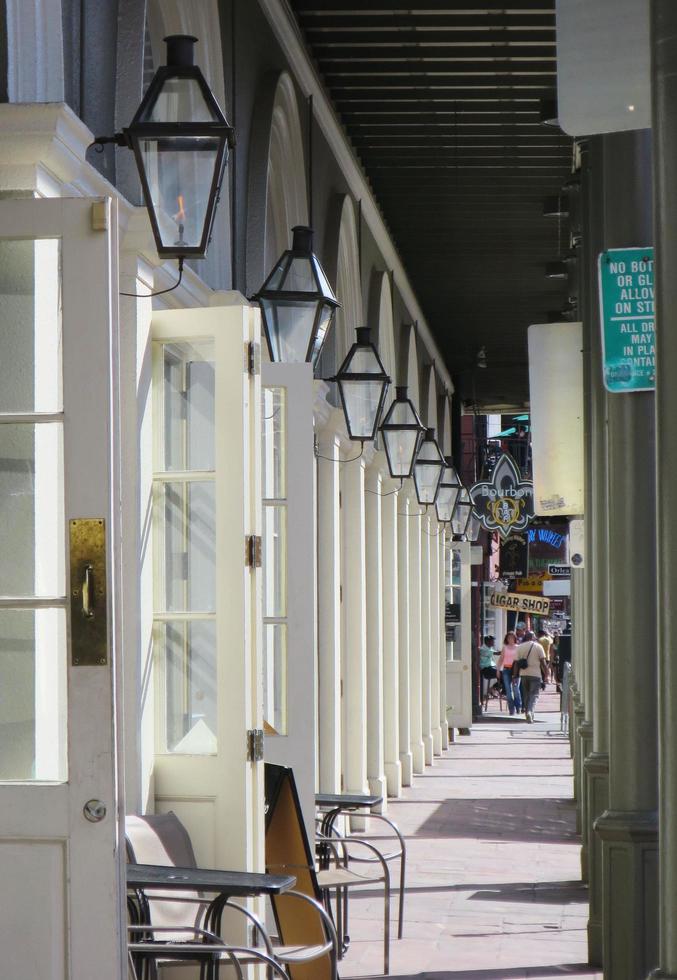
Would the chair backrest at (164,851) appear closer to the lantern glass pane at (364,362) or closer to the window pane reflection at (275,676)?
the window pane reflection at (275,676)

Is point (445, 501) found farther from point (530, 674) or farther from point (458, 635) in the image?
point (530, 674)

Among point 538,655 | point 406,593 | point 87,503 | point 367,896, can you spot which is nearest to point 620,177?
point 87,503

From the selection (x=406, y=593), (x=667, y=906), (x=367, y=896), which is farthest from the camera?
(x=406, y=593)

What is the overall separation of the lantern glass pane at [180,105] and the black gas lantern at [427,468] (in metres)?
9.16

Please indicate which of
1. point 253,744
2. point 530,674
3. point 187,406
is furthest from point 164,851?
point 530,674

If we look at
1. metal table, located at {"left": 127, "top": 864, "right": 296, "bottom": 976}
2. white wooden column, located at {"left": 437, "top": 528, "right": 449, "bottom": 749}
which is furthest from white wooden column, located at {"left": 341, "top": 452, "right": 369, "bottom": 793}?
white wooden column, located at {"left": 437, "top": 528, "right": 449, "bottom": 749}

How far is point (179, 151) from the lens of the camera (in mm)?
4508

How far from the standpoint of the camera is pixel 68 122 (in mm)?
4238

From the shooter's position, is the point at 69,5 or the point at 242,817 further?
the point at 242,817

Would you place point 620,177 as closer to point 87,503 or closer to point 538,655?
point 87,503

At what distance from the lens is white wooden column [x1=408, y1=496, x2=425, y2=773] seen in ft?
58.1

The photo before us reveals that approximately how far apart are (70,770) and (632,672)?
2.60 metres

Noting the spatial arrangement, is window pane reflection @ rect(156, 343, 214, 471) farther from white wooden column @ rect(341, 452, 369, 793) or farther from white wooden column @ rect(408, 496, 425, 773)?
white wooden column @ rect(408, 496, 425, 773)

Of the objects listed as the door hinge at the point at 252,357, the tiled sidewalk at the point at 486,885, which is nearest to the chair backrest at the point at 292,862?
the tiled sidewalk at the point at 486,885
